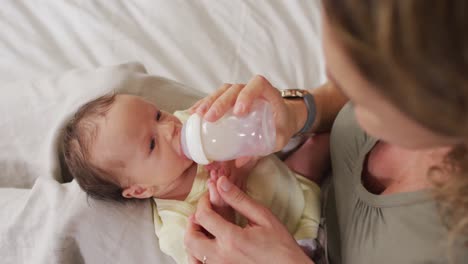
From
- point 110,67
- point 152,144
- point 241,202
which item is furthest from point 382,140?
point 110,67

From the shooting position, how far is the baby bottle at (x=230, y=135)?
896mm

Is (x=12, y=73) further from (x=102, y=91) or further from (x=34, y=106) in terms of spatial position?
(x=102, y=91)

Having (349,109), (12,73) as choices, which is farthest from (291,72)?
(12,73)

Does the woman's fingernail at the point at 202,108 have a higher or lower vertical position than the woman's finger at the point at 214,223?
higher

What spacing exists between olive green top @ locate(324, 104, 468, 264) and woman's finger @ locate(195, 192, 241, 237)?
0.23 m

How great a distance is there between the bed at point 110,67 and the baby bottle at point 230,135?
0.23m

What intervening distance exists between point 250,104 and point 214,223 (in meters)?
0.23

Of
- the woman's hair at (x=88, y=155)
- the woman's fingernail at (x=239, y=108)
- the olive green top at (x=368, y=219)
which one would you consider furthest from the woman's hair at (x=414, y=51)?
the woman's hair at (x=88, y=155)

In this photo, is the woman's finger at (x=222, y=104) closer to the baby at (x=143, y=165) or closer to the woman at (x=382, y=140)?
the woman at (x=382, y=140)

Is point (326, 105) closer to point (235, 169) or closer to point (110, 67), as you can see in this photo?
point (235, 169)

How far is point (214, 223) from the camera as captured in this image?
0.85 metres

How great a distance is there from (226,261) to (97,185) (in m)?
0.33

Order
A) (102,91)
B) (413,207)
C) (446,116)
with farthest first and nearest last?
(102,91) < (413,207) < (446,116)

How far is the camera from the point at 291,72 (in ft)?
4.88
